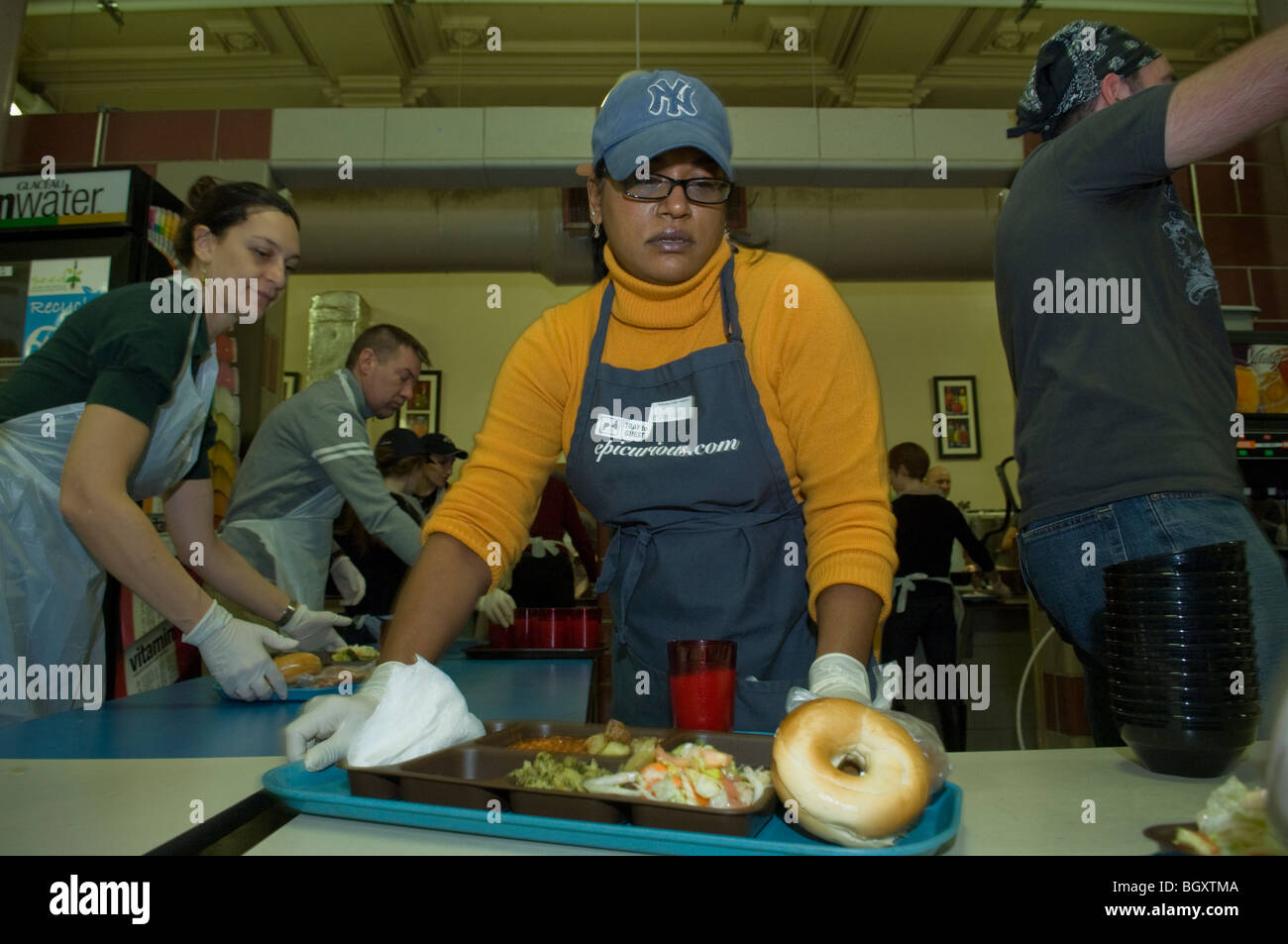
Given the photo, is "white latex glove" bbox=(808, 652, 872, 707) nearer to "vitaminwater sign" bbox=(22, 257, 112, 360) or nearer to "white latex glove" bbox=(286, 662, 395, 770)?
"white latex glove" bbox=(286, 662, 395, 770)

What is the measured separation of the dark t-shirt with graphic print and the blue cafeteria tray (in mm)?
770

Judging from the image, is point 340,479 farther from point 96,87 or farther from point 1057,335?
point 96,87

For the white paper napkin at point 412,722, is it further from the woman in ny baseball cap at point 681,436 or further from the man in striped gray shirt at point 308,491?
the man in striped gray shirt at point 308,491

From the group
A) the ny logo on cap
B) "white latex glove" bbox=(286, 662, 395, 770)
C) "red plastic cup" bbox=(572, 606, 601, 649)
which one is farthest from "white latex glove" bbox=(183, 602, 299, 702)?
the ny logo on cap

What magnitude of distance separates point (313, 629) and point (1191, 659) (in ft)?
6.57

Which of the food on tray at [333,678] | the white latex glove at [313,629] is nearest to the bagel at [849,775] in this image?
the food on tray at [333,678]

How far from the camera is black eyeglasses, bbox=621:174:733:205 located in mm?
1333

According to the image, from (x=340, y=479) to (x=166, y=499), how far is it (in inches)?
33.9

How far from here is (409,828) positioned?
77cm

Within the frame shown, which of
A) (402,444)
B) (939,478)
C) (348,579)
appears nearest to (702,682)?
(348,579)

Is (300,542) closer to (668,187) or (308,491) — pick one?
(308,491)

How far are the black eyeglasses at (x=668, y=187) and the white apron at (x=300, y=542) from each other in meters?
2.03

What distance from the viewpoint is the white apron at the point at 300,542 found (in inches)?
118
